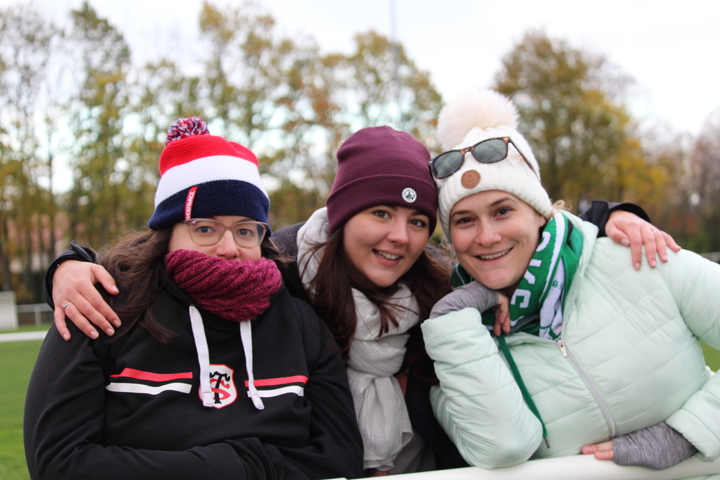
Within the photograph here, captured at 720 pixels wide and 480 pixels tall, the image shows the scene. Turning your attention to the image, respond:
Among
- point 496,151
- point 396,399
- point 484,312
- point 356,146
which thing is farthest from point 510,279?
point 356,146

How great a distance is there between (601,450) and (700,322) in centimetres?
62

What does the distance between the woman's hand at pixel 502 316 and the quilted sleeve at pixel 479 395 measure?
199 millimetres

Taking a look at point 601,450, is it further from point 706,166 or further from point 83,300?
point 706,166

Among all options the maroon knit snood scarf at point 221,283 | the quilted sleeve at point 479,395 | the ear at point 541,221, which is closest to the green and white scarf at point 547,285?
the ear at point 541,221

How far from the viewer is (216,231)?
2203mm

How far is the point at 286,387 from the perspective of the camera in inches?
80.8

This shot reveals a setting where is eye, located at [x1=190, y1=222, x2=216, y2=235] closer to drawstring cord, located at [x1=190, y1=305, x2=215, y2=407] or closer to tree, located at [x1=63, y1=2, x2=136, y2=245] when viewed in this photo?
drawstring cord, located at [x1=190, y1=305, x2=215, y2=407]

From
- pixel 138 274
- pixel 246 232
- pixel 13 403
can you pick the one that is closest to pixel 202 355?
pixel 138 274

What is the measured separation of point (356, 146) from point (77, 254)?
1.37 m

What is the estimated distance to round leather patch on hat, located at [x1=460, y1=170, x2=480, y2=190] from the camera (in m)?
2.29

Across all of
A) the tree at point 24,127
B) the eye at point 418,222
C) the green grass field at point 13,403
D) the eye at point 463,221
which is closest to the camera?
the eye at point 463,221

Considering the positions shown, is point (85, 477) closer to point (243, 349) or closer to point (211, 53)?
point (243, 349)

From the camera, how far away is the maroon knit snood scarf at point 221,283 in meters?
2.02

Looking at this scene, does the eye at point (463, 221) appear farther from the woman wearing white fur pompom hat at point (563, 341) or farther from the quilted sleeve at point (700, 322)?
the quilted sleeve at point (700, 322)
